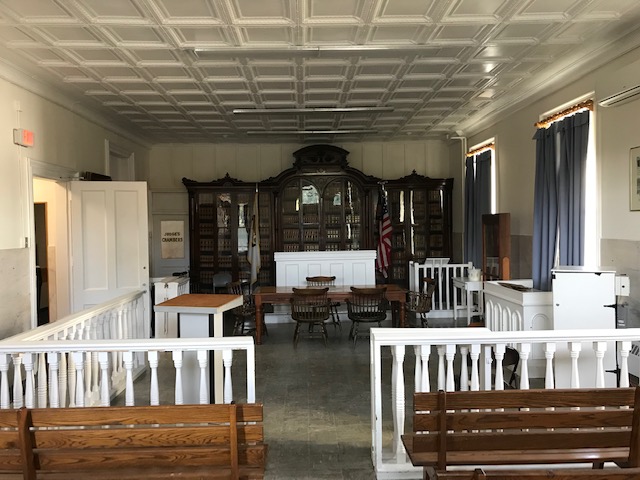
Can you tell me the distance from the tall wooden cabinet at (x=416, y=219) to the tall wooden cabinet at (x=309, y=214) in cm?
2

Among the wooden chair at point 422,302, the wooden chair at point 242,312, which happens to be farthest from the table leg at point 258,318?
the wooden chair at point 422,302

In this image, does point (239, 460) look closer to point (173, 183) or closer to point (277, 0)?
point (277, 0)

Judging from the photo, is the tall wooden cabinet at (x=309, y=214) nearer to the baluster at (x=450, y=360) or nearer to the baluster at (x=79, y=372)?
the baluster at (x=79, y=372)

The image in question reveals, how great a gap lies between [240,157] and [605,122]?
24.2ft

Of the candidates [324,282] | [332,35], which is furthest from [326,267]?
[332,35]

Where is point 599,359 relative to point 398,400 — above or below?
above

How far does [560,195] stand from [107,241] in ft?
19.2

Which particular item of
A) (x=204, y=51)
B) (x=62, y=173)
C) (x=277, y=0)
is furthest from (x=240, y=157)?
(x=277, y=0)

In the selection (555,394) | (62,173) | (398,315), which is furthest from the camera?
(398,315)

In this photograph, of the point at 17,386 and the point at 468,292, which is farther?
the point at 468,292

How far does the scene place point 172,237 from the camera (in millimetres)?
10492

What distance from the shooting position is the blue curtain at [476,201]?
326 inches

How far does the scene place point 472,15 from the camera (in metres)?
4.20

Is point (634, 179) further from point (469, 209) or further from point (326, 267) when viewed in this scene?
point (326, 267)
